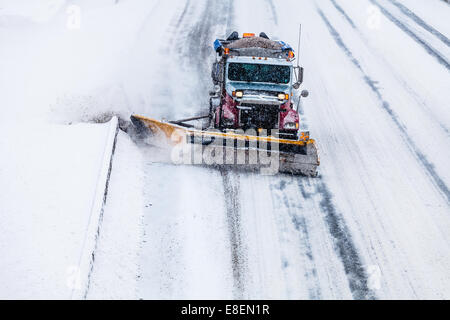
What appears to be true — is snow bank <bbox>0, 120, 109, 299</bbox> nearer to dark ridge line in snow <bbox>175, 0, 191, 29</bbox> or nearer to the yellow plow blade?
the yellow plow blade

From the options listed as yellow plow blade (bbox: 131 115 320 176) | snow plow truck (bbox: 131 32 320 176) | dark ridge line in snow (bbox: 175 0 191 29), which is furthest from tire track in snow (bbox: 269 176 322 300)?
dark ridge line in snow (bbox: 175 0 191 29)

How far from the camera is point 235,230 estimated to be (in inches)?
327

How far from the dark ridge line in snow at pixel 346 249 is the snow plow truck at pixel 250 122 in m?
0.97

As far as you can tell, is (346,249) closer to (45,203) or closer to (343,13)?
(45,203)

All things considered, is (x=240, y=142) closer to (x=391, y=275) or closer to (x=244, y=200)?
(x=244, y=200)

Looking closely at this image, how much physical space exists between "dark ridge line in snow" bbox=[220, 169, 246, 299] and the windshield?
7.67 ft

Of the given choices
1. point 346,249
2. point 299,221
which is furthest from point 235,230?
point 346,249

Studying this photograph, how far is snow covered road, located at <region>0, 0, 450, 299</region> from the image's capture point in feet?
23.9

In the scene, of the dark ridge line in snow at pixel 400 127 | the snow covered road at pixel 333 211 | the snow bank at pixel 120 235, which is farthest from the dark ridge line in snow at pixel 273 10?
the snow bank at pixel 120 235

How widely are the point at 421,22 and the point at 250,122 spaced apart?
13.3 m

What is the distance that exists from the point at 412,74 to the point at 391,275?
32.4 ft

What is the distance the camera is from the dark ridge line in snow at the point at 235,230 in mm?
7227
